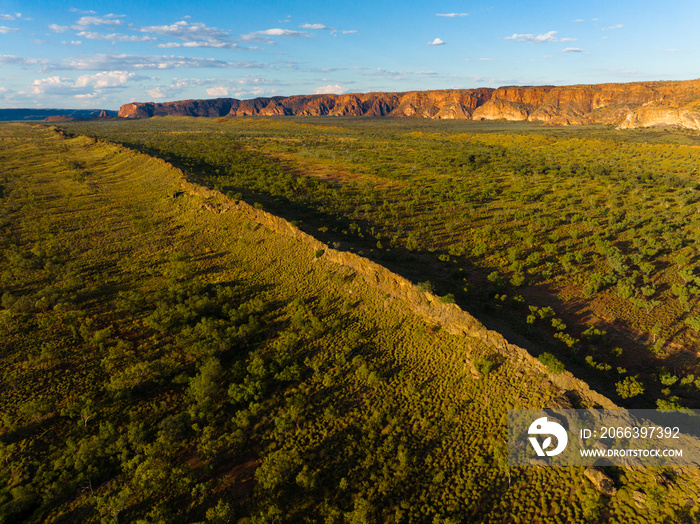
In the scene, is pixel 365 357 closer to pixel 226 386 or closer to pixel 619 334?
pixel 226 386

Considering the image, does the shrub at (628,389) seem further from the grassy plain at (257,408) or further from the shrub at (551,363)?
the grassy plain at (257,408)

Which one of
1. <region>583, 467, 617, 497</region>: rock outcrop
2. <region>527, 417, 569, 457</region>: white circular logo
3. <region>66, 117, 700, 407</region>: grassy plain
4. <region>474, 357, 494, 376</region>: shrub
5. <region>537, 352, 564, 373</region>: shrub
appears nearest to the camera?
<region>583, 467, 617, 497</region>: rock outcrop

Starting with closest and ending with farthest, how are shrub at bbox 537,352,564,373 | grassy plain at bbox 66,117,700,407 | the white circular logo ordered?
the white circular logo < shrub at bbox 537,352,564,373 < grassy plain at bbox 66,117,700,407

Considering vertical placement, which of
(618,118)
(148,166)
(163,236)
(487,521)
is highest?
(618,118)

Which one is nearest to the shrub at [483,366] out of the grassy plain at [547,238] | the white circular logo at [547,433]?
the white circular logo at [547,433]

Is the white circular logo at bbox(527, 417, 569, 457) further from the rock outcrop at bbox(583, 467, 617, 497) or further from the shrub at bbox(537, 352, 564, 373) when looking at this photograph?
the shrub at bbox(537, 352, 564, 373)

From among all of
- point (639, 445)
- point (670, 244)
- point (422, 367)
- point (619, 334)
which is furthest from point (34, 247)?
point (670, 244)

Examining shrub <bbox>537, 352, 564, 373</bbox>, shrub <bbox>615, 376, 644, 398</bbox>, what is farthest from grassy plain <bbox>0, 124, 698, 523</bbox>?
shrub <bbox>615, 376, 644, 398</bbox>
